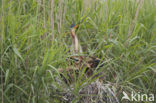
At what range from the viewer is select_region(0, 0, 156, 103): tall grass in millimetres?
2031

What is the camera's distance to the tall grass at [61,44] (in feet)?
6.66

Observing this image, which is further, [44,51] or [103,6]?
[103,6]

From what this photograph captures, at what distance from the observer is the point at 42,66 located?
200cm

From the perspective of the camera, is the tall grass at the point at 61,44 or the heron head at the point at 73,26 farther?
the heron head at the point at 73,26

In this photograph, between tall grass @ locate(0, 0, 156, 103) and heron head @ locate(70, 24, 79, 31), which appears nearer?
tall grass @ locate(0, 0, 156, 103)

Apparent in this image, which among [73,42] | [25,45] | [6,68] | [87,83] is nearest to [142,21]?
[73,42]

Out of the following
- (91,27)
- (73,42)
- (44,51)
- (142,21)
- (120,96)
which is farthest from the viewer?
(142,21)

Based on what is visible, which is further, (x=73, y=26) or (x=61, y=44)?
(x=73, y=26)

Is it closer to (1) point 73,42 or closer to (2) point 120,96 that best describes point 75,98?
(2) point 120,96

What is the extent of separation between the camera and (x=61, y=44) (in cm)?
225

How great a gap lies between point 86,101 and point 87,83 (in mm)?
172

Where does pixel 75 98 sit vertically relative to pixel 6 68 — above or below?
below

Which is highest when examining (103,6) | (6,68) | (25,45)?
(103,6)

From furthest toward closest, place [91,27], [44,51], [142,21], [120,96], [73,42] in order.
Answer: [142,21], [91,27], [73,42], [120,96], [44,51]
